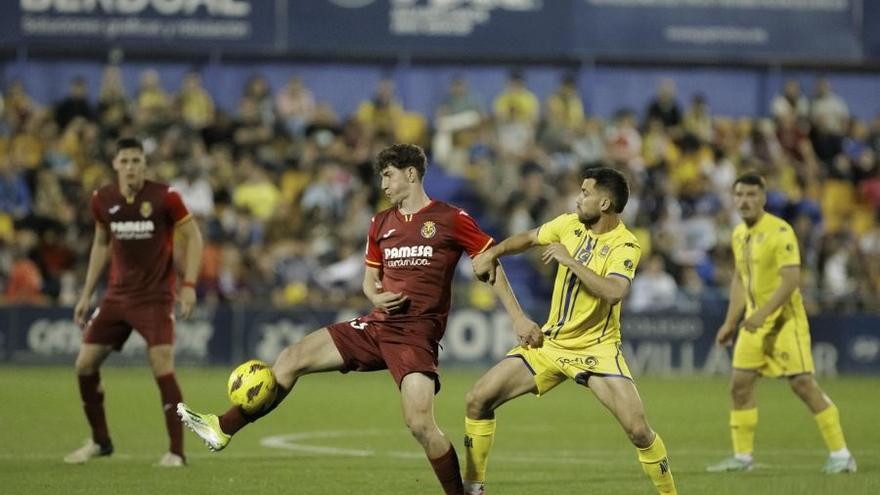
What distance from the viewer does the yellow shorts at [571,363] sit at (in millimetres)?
9477

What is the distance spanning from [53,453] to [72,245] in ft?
38.0

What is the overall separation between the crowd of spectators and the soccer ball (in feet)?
46.6

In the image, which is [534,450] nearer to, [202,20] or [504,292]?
[504,292]

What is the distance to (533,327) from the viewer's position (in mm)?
9141

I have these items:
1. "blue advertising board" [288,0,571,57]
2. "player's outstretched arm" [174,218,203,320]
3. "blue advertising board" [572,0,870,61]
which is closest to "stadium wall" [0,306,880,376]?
"blue advertising board" [288,0,571,57]

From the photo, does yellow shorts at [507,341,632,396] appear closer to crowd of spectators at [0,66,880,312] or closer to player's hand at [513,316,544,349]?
player's hand at [513,316,544,349]

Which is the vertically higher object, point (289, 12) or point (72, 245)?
point (289, 12)

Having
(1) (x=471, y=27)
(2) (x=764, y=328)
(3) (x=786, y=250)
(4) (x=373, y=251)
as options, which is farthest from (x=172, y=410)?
(1) (x=471, y=27)

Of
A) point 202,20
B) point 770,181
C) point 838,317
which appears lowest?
point 838,317

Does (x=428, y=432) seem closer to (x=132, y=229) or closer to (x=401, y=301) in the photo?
(x=401, y=301)

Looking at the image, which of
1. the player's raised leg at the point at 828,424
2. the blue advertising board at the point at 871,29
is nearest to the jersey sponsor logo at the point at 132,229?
the player's raised leg at the point at 828,424

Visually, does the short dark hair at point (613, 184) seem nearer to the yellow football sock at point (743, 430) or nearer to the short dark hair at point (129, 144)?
the yellow football sock at point (743, 430)

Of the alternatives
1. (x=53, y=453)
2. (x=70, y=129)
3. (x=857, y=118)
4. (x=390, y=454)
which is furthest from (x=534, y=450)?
(x=857, y=118)

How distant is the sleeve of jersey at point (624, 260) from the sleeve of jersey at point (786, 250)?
3.18 meters
